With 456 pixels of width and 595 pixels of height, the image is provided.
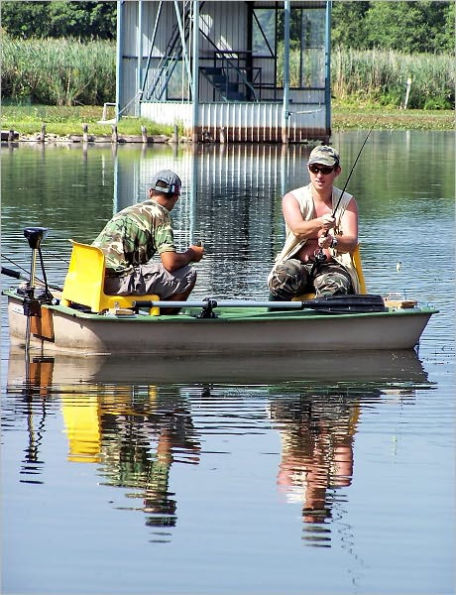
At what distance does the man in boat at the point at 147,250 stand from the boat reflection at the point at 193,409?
0.58 meters

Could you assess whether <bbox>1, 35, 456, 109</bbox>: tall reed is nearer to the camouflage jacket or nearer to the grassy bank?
the grassy bank

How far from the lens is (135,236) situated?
1239 centimetres

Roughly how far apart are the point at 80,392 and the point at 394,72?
163ft

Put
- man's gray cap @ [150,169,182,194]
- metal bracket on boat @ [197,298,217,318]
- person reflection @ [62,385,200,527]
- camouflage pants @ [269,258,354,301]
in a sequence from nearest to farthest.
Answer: person reflection @ [62,385,200,527]
man's gray cap @ [150,169,182,194]
metal bracket on boat @ [197,298,217,318]
camouflage pants @ [269,258,354,301]

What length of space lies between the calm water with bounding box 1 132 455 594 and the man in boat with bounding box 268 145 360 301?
594mm

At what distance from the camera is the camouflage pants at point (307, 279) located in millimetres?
12523

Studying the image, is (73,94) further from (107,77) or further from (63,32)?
(63,32)

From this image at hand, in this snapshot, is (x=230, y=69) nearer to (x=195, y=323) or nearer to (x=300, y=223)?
(x=300, y=223)

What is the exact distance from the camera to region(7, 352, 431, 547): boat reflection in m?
8.80

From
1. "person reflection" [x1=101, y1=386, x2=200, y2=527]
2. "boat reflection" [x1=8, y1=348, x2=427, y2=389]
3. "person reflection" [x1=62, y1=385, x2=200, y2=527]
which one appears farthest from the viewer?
"boat reflection" [x1=8, y1=348, x2=427, y2=389]

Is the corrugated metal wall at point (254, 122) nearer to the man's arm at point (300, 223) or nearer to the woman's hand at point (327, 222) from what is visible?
the man's arm at point (300, 223)

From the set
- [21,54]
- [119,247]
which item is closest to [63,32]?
[21,54]

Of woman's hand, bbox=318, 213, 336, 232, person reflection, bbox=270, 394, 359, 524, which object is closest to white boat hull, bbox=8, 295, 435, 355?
woman's hand, bbox=318, 213, 336, 232

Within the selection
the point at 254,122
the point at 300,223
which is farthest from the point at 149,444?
the point at 254,122
